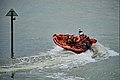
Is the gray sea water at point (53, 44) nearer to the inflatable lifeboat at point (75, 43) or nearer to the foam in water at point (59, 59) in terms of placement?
the foam in water at point (59, 59)

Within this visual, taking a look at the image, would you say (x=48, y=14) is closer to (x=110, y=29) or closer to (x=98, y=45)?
(x=110, y=29)

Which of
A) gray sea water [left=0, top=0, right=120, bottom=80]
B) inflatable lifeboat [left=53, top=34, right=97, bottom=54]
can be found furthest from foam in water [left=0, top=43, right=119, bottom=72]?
inflatable lifeboat [left=53, top=34, right=97, bottom=54]

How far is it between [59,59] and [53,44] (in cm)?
187

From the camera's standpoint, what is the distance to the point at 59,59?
930 cm

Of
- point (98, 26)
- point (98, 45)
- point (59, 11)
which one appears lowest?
point (98, 45)

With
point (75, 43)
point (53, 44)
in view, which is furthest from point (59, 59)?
point (53, 44)

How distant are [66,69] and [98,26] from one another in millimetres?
6577

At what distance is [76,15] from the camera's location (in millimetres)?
17578

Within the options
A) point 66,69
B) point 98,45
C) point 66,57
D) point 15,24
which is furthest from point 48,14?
point 66,69

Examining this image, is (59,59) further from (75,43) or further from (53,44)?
(53,44)

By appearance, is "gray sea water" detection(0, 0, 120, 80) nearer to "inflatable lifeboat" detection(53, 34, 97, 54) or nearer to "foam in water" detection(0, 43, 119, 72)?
"foam in water" detection(0, 43, 119, 72)

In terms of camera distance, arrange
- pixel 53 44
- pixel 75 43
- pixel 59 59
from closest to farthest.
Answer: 1. pixel 59 59
2. pixel 75 43
3. pixel 53 44

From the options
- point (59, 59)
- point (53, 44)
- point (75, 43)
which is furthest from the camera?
point (53, 44)

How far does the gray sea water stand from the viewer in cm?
819
